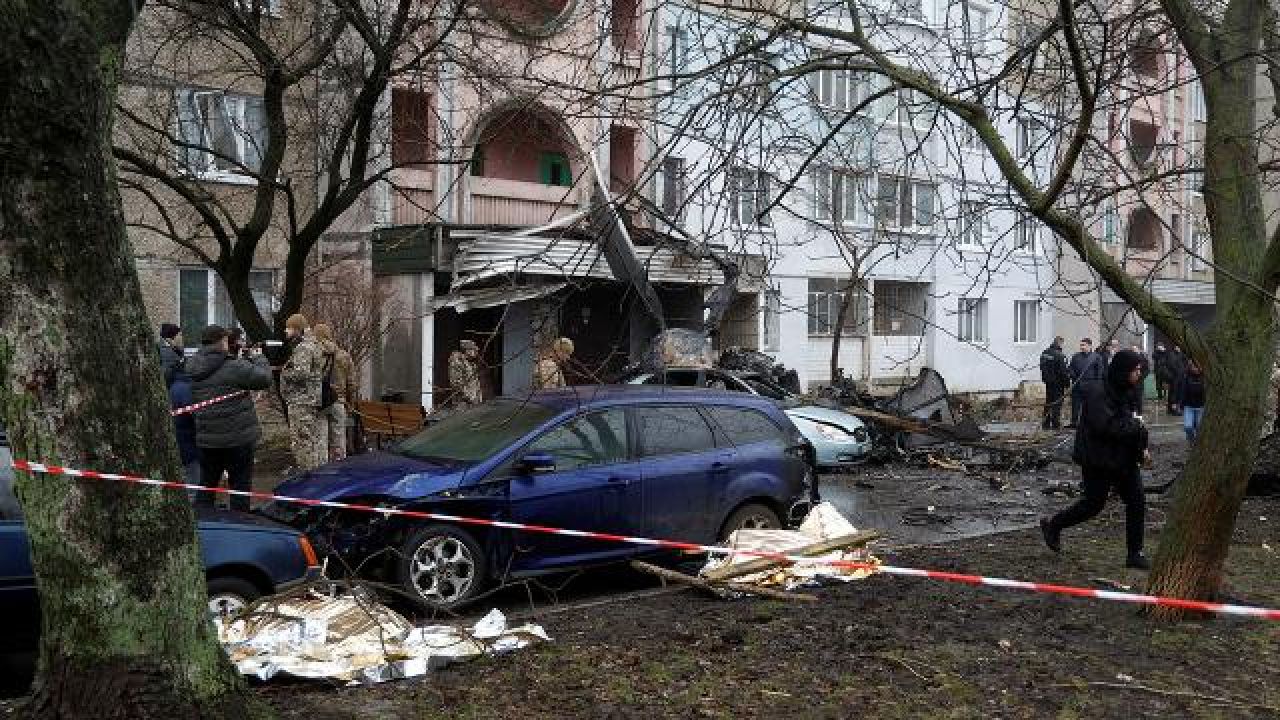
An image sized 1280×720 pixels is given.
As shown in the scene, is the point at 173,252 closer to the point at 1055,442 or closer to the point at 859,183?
the point at 859,183

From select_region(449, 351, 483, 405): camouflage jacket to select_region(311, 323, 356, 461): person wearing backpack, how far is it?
131 cm

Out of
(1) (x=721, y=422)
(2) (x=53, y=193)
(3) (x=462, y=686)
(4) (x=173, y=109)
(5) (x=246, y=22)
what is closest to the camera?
(2) (x=53, y=193)

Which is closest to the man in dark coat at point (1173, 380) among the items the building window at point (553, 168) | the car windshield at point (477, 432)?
the building window at point (553, 168)

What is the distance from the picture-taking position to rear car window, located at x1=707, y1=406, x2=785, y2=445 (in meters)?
9.39

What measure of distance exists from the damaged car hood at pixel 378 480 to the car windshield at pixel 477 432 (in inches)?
8.8

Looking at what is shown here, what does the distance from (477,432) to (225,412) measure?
2718 millimetres

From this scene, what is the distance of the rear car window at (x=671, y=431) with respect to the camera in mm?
8828

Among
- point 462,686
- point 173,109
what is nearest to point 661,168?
point 462,686

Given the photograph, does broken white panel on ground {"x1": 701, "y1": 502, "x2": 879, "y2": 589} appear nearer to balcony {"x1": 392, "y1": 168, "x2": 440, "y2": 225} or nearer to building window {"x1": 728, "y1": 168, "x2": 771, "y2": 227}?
building window {"x1": 728, "y1": 168, "x2": 771, "y2": 227}

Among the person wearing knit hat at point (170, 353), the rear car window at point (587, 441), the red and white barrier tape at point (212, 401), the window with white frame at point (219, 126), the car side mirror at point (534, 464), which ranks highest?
the window with white frame at point (219, 126)

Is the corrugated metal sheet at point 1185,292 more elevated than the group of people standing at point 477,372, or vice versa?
the corrugated metal sheet at point 1185,292

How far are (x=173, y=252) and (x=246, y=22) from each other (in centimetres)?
642

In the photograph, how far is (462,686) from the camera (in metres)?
5.71

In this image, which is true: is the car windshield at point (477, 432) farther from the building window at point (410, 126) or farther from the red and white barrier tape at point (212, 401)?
the building window at point (410, 126)
